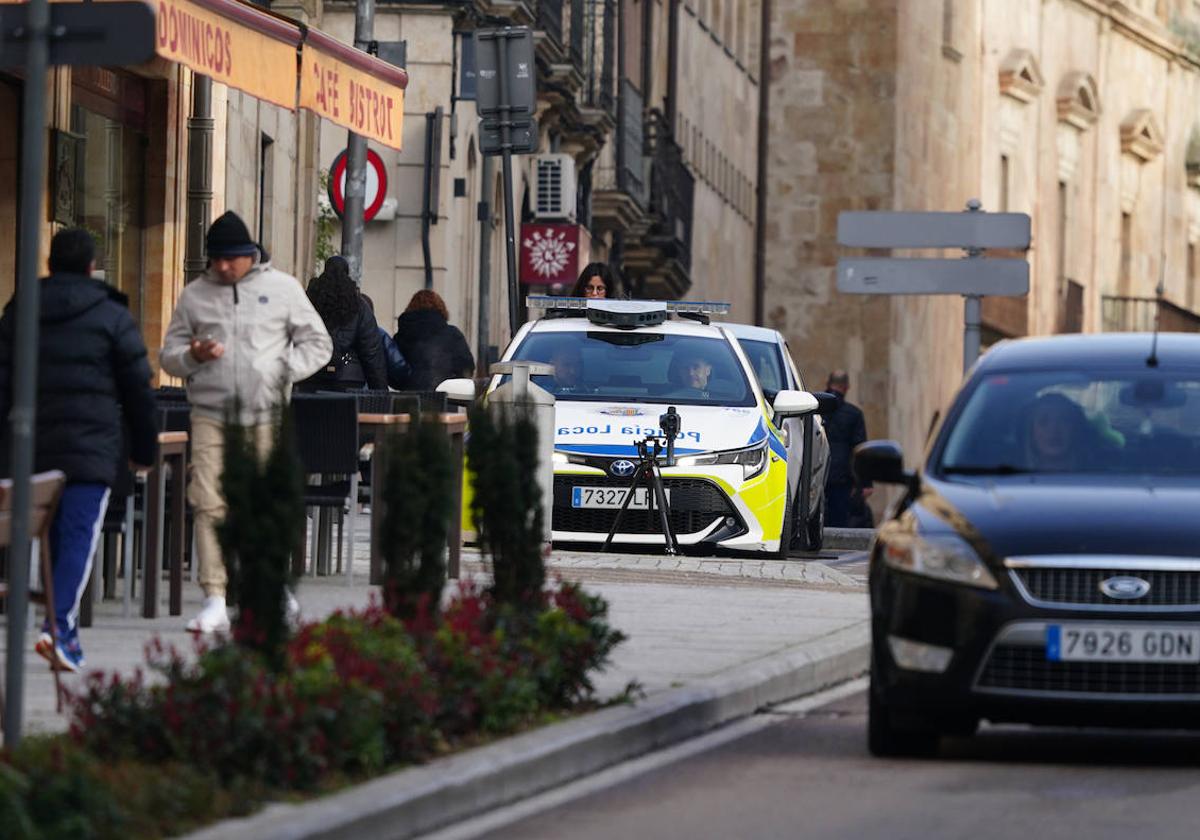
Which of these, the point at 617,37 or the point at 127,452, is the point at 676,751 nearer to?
the point at 127,452

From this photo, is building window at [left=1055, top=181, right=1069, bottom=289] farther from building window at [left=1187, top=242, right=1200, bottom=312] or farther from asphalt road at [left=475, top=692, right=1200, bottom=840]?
asphalt road at [left=475, top=692, right=1200, bottom=840]

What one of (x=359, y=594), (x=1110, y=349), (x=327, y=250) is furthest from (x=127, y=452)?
(x=327, y=250)

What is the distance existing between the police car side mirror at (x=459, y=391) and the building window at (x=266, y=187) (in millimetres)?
9251

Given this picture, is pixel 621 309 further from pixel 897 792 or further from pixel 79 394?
pixel 897 792

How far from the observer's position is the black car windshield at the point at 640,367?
21.4 m

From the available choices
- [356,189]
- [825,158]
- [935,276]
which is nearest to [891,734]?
[935,276]

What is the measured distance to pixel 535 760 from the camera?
10555 millimetres

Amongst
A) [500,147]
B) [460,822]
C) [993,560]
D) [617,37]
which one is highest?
[617,37]

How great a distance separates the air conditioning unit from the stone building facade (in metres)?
28.1

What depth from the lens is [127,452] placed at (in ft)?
46.4

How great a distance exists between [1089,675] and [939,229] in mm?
13507

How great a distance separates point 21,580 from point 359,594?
7.85 metres

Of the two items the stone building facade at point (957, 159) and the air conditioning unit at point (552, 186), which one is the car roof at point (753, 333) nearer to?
the air conditioning unit at point (552, 186)

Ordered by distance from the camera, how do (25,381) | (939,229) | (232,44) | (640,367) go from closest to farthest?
(25,381), (232,44), (640,367), (939,229)
